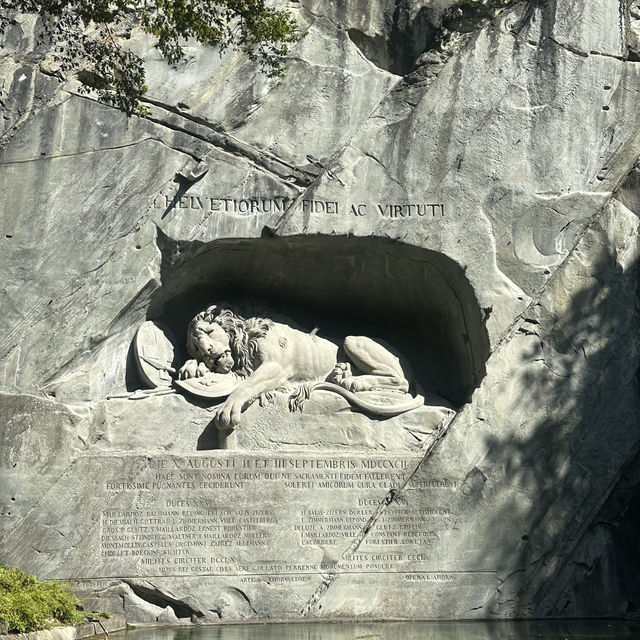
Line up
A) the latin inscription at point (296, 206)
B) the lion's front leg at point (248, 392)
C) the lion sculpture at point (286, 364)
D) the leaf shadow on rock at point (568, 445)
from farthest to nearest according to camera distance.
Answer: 1. the lion sculpture at point (286, 364)
2. the latin inscription at point (296, 206)
3. the lion's front leg at point (248, 392)
4. the leaf shadow on rock at point (568, 445)

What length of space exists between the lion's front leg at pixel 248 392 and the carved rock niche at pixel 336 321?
0.01 metres

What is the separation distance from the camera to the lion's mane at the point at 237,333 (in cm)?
942

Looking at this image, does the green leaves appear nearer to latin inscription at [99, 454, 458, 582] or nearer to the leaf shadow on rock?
latin inscription at [99, 454, 458, 582]

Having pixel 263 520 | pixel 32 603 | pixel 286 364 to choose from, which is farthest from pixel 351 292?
pixel 32 603

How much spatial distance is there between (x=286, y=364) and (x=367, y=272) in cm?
114

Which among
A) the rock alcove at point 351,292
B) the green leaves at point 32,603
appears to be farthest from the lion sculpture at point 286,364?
the green leaves at point 32,603

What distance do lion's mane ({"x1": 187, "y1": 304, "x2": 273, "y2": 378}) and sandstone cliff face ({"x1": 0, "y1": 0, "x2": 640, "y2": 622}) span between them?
0.37 m

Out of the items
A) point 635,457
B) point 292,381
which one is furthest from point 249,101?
point 635,457

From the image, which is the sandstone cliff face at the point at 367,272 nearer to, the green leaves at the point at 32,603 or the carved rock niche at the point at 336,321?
the carved rock niche at the point at 336,321

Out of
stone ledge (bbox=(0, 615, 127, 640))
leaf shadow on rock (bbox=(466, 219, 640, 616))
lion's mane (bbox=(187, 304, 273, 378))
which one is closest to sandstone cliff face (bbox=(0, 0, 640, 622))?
leaf shadow on rock (bbox=(466, 219, 640, 616))

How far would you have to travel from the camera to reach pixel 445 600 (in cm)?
855

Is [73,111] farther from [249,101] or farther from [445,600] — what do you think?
[445,600]

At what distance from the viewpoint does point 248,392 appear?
9156 mm

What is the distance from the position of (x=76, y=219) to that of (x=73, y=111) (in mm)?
953
